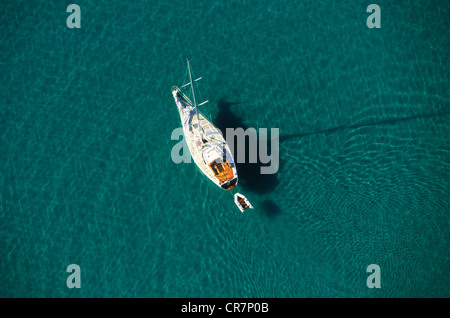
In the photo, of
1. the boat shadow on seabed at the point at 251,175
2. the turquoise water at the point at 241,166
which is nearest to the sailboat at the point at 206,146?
the turquoise water at the point at 241,166

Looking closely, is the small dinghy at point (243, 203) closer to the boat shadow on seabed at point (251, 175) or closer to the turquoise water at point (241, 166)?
the turquoise water at point (241, 166)

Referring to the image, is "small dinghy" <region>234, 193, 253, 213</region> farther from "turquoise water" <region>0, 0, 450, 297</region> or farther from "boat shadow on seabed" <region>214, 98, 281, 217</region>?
"boat shadow on seabed" <region>214, 98, 281, 217</region>

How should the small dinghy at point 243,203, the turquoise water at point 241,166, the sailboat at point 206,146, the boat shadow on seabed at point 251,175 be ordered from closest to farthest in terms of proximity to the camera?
the sailboat at point 206,146, the small dinghy at point 243,203, the turquoise water at point 241,166, the boat shadow on seabed at point 251,175
